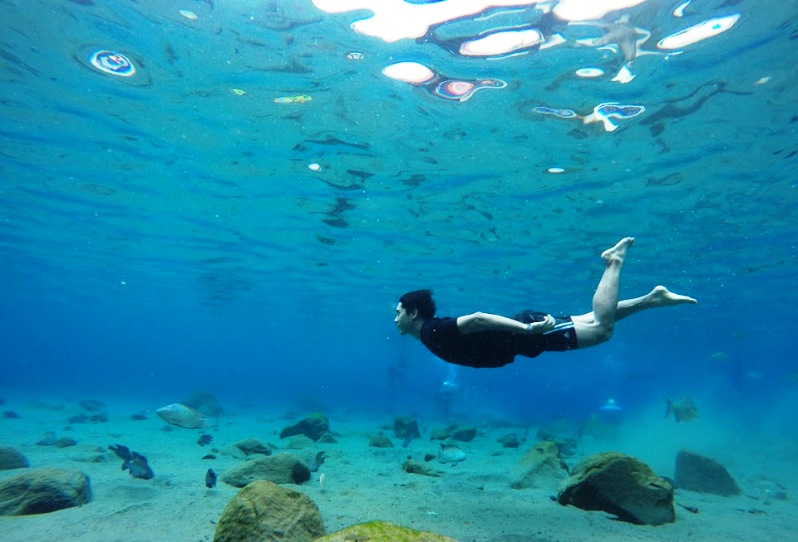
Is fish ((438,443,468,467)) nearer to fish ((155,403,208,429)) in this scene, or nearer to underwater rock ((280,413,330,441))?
fish ((155,403,208,429))

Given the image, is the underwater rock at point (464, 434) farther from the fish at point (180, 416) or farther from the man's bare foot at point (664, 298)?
the man's bare foot at point (664, 298)

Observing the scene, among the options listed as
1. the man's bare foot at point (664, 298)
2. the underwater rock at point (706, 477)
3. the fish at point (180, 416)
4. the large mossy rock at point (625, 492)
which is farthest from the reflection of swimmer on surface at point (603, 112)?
the fish at point (180, 416)

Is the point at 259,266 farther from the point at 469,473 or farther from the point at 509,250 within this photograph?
the point at 469,473

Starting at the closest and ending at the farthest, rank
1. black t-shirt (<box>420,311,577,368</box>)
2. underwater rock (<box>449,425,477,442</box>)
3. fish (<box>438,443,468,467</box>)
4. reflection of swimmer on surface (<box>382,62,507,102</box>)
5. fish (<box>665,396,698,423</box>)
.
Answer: black t-shirt (<box>420,311,577,368</box>) < reflection of swimmer on surface (<box>382,62,507,102</box>) < fish (<box>438,443,468,467</box>) < underwater rock (<box>449,425,477,442</box>) < fish (<box>665,396,698,423</box>)

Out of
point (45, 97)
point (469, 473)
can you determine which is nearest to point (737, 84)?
point (469, 473)

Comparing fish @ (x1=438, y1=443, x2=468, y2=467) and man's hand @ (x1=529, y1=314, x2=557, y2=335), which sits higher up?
man's hand @ (x1=529, y1=314, x2=557, y2=335)

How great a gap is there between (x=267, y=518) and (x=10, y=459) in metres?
8.38

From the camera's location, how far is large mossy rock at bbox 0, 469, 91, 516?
231 inches

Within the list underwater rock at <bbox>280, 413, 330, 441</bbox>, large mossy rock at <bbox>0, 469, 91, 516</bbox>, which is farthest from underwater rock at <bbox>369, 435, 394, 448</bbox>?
large mossy rock at <bbox>0, 469, 91, 516</bbox>

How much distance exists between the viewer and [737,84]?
9.60m

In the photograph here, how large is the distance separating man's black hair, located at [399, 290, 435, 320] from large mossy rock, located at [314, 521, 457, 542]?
308 cm

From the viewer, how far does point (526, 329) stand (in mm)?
5035

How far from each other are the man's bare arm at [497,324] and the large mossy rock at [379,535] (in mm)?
2508

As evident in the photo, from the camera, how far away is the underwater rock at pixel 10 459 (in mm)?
8586
